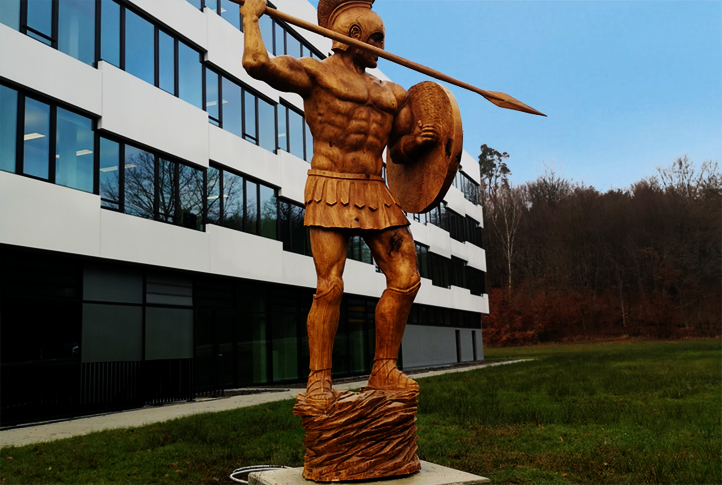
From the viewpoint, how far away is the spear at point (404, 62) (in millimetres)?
4059

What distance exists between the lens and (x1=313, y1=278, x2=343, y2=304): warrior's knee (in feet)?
14.0

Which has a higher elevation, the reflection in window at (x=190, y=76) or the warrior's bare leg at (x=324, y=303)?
the reflection in window at (x=190, y=76)

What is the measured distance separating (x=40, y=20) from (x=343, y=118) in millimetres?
10338

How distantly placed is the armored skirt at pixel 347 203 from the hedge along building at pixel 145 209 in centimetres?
871

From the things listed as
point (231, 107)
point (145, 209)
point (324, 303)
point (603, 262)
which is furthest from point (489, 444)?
point (603, 262)

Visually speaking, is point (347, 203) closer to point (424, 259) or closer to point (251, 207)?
point (251, 207)

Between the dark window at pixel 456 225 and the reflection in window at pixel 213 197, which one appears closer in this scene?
the reflection in window at pixel 213 197

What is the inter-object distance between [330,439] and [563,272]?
54039 mm

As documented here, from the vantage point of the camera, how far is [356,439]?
3996 mm

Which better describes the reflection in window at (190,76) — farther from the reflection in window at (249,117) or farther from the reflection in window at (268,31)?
the reflection in window at (268,31)

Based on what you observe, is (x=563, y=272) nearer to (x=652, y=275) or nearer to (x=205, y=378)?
(x=652, y=275)

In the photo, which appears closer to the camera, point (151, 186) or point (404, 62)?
point (404, 62)

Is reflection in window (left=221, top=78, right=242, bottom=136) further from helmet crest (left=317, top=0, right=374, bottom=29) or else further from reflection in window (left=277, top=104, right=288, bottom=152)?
helmet crest (left=317, top=0, right=374, bottom=29)

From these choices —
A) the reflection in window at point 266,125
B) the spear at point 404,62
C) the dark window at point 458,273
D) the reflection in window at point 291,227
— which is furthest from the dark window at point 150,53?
the dark window at point 458,273
